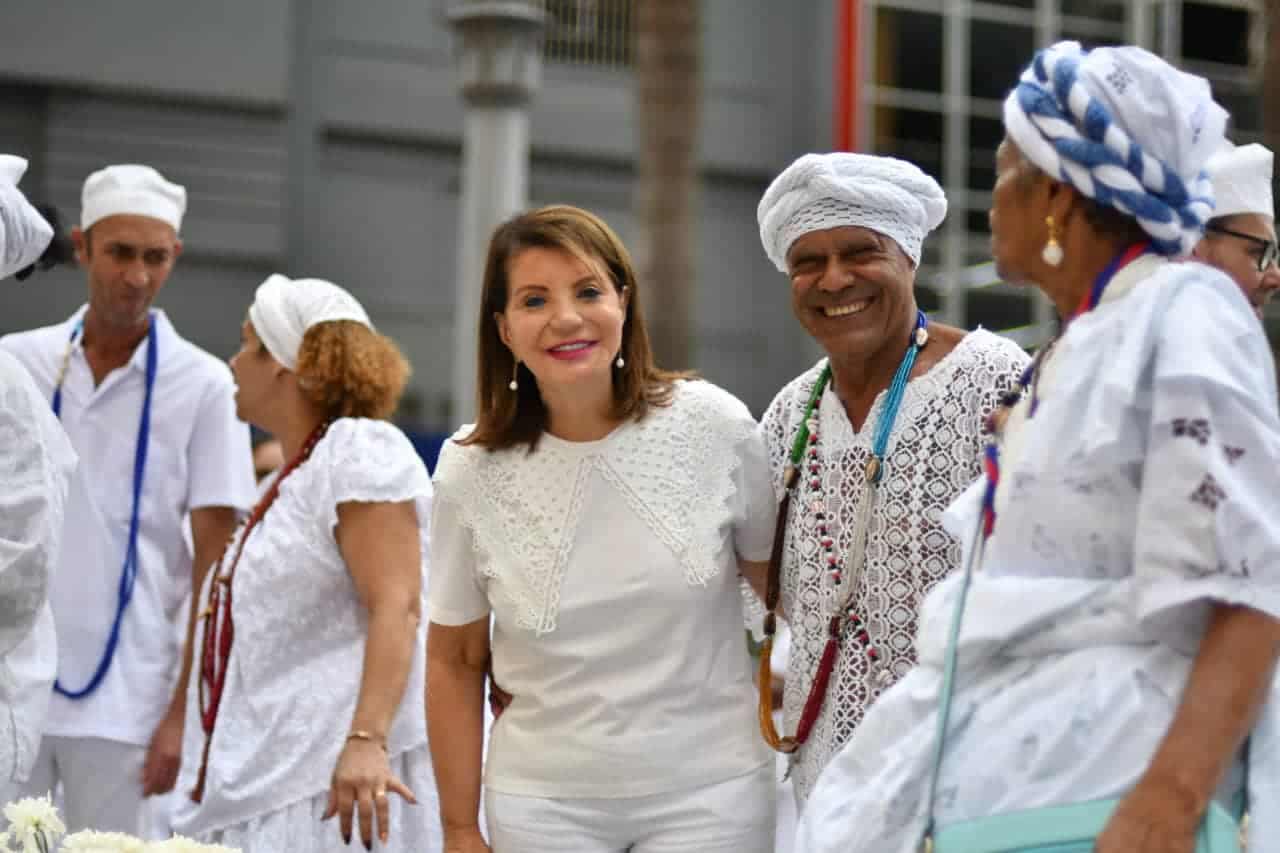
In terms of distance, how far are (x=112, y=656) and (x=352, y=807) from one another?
5.03 feet

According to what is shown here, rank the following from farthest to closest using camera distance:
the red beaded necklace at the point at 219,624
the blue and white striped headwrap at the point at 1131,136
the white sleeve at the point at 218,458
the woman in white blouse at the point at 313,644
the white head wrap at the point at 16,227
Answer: the white sleeve at the point at 218,458, the red beaded necklace at the point at 219,624, the woman in white blouse at the point at 313,644, the white head wrap at the point at 16,227, the blue and white striped headwrap at the point at 1131,136

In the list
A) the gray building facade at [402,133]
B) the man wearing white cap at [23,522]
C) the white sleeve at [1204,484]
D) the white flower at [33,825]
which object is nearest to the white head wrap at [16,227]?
the man wearing white cap at [23,522]

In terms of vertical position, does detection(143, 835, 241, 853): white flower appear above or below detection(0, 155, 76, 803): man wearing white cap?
below

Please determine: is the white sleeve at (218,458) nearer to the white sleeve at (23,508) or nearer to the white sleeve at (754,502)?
the white sleeve at (23,508)

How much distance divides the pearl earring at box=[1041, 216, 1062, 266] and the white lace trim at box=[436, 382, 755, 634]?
1162 mm

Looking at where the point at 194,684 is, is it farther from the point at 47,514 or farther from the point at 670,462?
the point at 670,462

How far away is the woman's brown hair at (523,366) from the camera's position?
12.3ft

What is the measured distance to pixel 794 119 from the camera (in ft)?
68.3

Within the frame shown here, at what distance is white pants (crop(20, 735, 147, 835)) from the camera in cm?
548

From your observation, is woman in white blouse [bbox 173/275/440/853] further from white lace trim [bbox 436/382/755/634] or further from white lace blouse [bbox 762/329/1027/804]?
white lace blouse [bbox 762/329/1027/804]

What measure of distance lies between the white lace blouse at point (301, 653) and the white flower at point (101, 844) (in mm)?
1549

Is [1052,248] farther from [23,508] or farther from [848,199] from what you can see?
[23,508]

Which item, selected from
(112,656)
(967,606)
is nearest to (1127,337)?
(967,606)

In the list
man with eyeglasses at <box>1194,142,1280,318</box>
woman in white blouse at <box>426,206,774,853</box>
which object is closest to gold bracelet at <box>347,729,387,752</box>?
woman in white blouse at <box>426,206,774,853</box>
